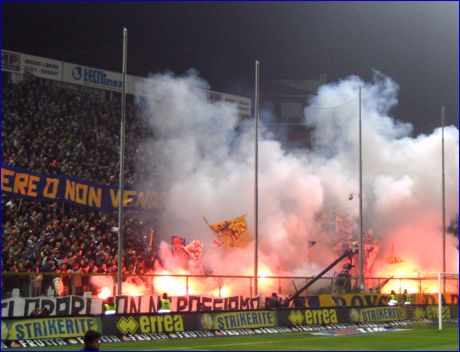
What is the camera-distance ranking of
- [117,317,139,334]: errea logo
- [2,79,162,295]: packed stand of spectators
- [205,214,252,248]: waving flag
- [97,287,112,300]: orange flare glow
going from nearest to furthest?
[117,317,139,334]: errea logo, [97,287,112,300]: orange flare glow, [2,79,162,295]: packed stand of spectators, [205,214,252,248]: waving flag

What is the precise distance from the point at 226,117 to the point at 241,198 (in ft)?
25.6

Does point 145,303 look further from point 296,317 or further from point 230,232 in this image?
point 230,232

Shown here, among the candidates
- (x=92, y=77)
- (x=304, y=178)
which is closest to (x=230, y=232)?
(x=304, y=178)

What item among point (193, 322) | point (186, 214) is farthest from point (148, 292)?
point (186, 214)

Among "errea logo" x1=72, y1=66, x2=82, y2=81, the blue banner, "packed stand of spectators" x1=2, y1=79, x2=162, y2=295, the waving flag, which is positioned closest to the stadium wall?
"errea logo" x1=72, y1=66, x2=82, y2=81

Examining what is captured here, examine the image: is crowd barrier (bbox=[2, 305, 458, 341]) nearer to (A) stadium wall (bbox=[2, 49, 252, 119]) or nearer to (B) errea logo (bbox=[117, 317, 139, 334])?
(B) errea logo (bbox=[117, 317, 139, 334])

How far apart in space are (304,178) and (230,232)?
9.83m

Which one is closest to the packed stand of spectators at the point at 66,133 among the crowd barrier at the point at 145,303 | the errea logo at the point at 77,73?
the errea logo at the point at 77,73

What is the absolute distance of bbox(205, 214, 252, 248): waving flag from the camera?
4131 cm

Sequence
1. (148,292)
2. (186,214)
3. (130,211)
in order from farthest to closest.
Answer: (186,214) < (130,211) < (148,292)

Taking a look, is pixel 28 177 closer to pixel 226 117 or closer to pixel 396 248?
pixel 226 117

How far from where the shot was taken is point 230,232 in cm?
4144

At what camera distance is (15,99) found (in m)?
42.2

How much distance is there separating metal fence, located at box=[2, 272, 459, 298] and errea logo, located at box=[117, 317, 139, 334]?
3.34 meters
